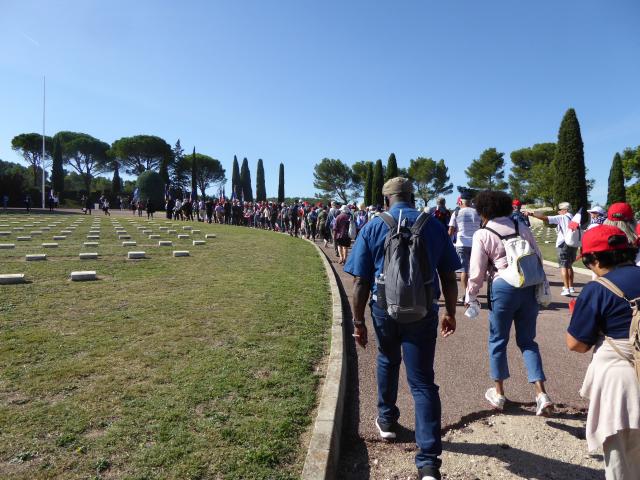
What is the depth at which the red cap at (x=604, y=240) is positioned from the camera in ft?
7.22

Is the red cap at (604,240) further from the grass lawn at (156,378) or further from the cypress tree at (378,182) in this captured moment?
the cypress tree at (378,182)

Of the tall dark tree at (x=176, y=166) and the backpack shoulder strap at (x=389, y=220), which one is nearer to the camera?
the backpack shoulder strap at (x=389, y=220)

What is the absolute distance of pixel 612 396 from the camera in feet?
6.84

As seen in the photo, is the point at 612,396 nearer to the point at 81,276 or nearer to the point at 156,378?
the point at 156,378

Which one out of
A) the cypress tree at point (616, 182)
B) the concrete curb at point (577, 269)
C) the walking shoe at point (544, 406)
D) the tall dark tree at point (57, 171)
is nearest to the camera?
the walking shoe at point (544, 406)

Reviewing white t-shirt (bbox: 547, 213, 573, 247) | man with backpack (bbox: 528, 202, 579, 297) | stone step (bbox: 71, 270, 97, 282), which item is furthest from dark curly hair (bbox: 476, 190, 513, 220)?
stone step (bbox: 71, 270, 97, 282)

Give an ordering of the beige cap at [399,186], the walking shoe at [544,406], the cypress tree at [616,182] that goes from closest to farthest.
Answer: the beige cap at [399,186]
the walking shoe at [544,406]
the cypress tree at [616,182]

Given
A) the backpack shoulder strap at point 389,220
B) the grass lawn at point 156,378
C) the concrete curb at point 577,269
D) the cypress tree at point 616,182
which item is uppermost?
the cypress tree at point 616,182

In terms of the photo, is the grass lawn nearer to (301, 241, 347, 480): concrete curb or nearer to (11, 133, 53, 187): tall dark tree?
(301, 241, 347, 480): concrete curb

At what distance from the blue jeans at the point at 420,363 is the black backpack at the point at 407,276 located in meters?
0.12

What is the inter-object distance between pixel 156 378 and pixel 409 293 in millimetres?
2435

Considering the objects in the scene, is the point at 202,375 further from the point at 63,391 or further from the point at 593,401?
the point at 593,401

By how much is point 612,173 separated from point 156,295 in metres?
47.0

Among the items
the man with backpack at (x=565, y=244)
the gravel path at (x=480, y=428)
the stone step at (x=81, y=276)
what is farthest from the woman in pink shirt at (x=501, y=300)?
the stone step at (x=81, y=276)
